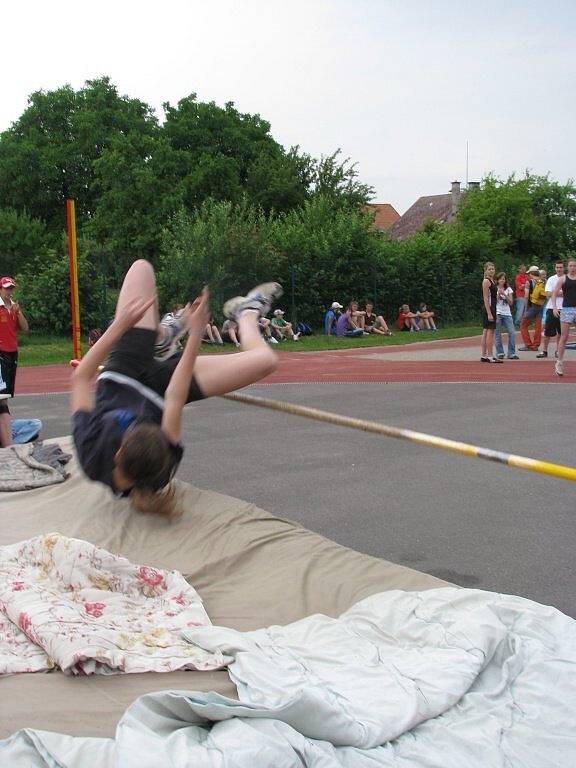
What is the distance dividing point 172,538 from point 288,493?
1663 millimetres

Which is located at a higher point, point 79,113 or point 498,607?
point 79,113

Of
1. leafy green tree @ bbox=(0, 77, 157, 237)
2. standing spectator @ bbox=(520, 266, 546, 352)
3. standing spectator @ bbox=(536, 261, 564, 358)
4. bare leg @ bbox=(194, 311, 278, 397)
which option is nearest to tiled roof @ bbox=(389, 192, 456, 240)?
leafy green tree @ bbox=(0, 77, 157, 237)

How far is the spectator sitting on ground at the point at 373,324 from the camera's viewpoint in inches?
810

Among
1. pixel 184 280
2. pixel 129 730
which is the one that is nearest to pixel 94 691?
pixel 129 730

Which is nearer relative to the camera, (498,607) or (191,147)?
(498,607)

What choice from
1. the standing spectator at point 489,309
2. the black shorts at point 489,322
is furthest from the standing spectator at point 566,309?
the black shorts at point 489,322

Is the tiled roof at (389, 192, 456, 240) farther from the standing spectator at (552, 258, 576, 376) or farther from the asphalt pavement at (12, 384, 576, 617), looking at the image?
the asphalt pavement at (12, 384, 576, 617)

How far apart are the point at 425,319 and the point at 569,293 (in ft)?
35.6

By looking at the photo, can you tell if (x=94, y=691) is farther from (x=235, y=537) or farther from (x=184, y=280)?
(x=184, y=280)

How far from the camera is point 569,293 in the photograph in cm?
1141

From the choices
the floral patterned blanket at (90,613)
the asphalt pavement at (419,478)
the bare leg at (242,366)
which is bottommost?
the asphalt pavement at (419,478)

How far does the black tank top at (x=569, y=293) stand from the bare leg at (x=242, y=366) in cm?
823

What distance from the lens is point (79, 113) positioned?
3647cm

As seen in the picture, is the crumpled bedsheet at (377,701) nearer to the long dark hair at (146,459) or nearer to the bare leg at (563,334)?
the long dark hair at (146,459)
